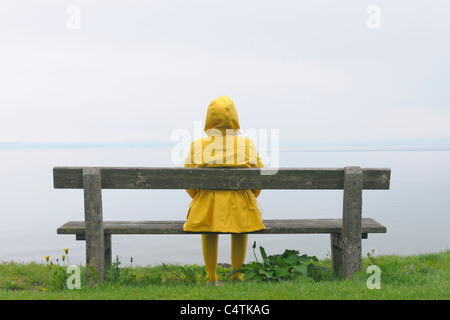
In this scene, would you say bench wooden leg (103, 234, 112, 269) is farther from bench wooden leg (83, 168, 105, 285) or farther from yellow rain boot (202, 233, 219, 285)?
yellow rain boot (202, 233, 219, 285)

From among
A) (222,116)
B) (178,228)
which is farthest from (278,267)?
(222,116)

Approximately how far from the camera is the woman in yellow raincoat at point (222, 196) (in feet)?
15.7

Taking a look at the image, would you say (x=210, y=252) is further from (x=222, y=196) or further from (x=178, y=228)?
(x=222, y=196)

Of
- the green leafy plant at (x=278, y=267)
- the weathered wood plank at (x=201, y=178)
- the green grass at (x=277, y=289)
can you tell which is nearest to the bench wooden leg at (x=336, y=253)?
the green grass at (x=277, y=289)

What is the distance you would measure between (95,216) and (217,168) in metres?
1.52

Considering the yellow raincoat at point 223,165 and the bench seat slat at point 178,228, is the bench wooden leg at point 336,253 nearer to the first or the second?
the bench seat slat at point 178,228

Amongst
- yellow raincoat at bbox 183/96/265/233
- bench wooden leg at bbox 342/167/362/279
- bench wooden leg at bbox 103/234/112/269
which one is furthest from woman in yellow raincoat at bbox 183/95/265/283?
bench wooden leg at bbox 103/234/112/269

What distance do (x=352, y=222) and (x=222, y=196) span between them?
62.5 inches

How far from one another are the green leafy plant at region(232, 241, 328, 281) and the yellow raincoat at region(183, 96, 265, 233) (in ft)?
1.57

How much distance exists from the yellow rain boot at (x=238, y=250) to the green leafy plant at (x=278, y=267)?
0.12m

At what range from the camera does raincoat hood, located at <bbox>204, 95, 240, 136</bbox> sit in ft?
16.2

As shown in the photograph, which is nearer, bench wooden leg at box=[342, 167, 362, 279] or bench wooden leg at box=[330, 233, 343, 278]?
bench wooden leg at box=[342, 167, 362, 279]

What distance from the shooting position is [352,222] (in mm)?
4961

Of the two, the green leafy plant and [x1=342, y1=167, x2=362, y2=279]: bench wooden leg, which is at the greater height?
[x1=342, y1=167, x2=362, y2=279]: bench wooden leg
